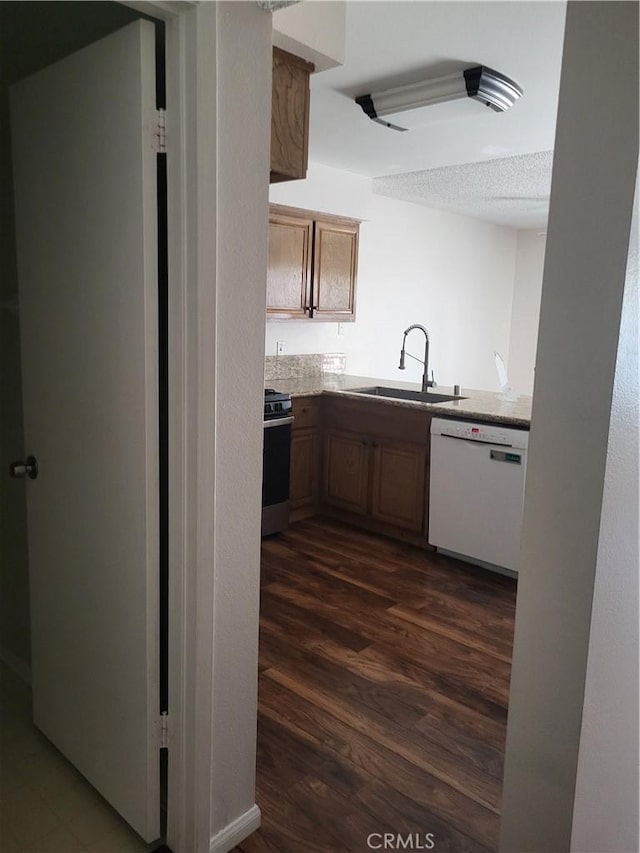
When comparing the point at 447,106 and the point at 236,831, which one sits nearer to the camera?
the point at 236,831

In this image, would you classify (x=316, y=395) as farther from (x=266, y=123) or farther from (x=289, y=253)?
(x=266, y=123)

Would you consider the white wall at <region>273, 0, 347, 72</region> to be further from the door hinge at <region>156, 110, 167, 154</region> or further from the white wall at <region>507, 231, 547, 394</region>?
the white wall at <region>507, 231, 547, 394</region>

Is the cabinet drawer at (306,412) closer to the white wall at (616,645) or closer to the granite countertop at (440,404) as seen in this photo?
the granite countertop at (440,404)

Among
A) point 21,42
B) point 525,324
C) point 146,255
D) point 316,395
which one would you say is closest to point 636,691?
point 146,255

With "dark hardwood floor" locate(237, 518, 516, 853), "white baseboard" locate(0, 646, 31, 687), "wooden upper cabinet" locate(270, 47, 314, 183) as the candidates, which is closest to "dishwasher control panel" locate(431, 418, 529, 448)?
"dark hardwood floor" locate(237, 518, 516, 853)

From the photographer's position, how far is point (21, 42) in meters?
1.98

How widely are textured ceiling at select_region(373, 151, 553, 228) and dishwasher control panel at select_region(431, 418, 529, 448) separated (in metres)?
1.58

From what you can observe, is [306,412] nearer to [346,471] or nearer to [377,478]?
[346,471]

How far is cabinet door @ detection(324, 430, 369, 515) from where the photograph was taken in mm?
4195

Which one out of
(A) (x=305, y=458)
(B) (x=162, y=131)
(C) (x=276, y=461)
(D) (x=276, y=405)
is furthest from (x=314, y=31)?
(A) (x=305, y=458)

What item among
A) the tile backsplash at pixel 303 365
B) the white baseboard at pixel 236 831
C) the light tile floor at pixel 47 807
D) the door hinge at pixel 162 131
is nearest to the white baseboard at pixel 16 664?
the light tile floor at pixel 47 807

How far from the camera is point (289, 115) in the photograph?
1779 mm

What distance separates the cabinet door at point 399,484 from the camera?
390 cm

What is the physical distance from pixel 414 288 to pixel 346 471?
253 cm
